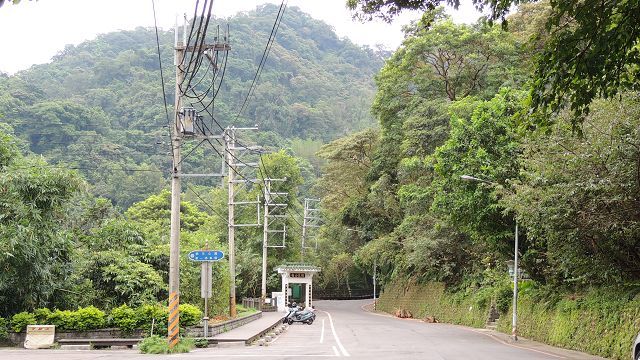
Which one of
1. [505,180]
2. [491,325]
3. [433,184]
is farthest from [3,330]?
[491,325]

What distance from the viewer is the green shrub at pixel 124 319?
21750 millimetres

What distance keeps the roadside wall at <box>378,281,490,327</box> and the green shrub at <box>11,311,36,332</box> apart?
22.0 metres

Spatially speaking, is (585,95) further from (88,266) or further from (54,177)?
(88,266)

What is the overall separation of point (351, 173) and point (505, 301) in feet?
79.1

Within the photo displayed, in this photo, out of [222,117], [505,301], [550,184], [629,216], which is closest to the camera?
[629,216]

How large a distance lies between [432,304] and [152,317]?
2608 cm

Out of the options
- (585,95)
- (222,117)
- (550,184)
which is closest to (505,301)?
(550,184)

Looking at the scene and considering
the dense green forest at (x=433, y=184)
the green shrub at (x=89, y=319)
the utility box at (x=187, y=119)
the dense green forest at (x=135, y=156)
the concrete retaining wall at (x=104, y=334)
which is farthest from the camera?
the dense green forest at (x=135, y=156)

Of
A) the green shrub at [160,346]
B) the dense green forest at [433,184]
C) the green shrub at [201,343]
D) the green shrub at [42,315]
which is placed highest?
the dense green forest at [433,184]

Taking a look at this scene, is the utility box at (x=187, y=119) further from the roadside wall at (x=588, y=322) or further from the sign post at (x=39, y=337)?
the roadside wall at (x=588, y=322)

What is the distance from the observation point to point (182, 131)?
19984mm

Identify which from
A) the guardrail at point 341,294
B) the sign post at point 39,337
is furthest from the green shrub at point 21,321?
the guardrail at point 341,294

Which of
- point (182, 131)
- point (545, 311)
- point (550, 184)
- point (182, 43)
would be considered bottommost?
point (545, 311)

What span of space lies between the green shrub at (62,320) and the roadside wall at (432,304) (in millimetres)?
20823
